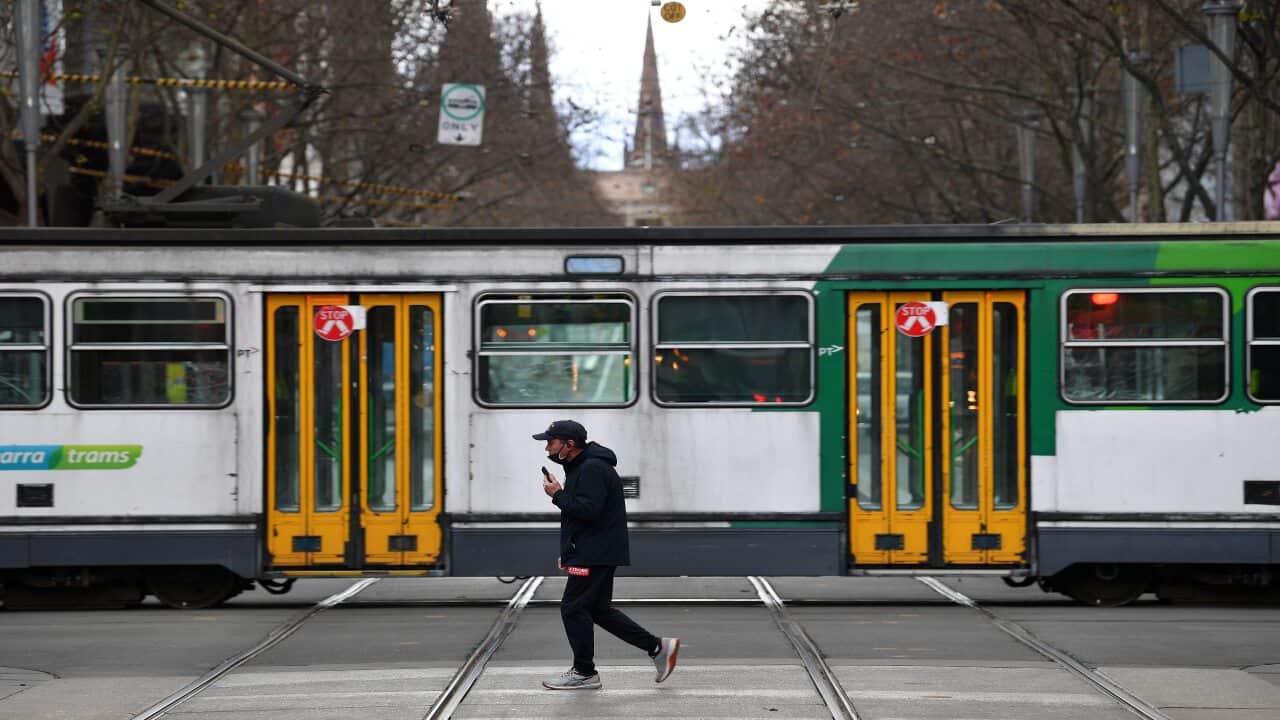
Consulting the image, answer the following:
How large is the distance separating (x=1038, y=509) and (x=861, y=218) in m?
33.2

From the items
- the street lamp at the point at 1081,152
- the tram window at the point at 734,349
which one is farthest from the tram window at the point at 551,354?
the street lamp at the point at 1081,152

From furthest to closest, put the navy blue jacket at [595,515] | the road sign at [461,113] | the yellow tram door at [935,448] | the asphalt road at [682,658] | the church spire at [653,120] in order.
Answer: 1. the church spire at [653,120]
2. the road sign at [461,113]
3. the yellow tram door at [935,448]
4. the navy blue jacket at [595,515]
5. the asphalt road at [682,658]

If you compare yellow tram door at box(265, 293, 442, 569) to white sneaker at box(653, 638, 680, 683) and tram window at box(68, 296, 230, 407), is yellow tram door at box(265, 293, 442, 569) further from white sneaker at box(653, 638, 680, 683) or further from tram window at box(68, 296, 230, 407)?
white sneaker at box(653, 638, 680, 683)

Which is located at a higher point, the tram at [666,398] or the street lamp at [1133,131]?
the street lamp at [1133,131]

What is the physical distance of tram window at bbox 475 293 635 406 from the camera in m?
13.7

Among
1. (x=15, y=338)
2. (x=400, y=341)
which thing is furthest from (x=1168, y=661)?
(x=15, y=338)

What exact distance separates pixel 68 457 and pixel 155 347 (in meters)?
0.98

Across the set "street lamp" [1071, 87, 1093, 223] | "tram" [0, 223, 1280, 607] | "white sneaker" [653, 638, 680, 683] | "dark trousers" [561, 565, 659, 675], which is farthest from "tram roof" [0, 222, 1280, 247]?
"street lamp" [1071, 87, 1093, 223]

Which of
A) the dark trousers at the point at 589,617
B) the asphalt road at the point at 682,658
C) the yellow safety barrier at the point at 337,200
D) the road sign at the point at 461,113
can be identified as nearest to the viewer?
the asphalt road at the point at 682,658

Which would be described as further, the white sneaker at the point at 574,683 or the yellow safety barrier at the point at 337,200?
the yellow safety barrier at the point at 337,200

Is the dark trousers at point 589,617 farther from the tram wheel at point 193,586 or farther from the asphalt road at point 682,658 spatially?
the tram wheel at point 193,586

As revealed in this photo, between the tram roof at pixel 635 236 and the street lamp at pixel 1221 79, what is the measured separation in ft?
19.3

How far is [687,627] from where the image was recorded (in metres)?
12.7

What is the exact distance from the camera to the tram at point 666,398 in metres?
13.6
